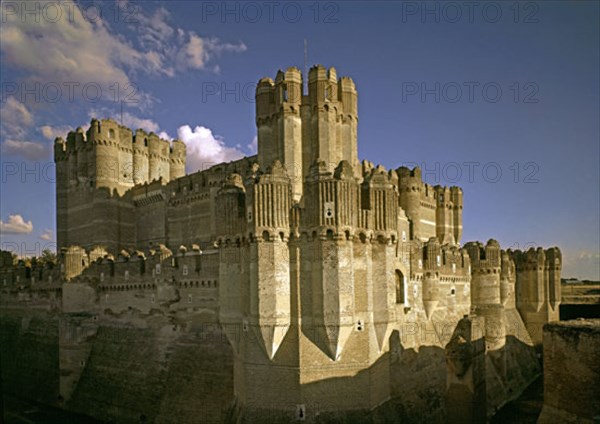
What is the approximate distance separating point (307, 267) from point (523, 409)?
77.8ft

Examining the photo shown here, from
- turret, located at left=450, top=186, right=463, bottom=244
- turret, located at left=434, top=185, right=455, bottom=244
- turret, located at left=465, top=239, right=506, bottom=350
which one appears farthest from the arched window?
turret, located at left=450, top=186, right=463, bottom=244


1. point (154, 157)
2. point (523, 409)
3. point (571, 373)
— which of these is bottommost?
point (523, 409)

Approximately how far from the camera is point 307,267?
Answer: 1716 cm

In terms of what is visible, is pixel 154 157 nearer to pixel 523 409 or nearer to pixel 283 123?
pixel 283 123

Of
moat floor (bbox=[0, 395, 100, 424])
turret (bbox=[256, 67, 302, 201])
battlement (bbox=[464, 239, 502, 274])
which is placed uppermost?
turret (bbox=[256, 67, 302, 201])

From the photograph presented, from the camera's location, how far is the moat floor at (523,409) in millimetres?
28734

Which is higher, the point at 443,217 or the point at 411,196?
the point at 411,196

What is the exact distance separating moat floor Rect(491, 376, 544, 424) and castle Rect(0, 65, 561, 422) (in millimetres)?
829

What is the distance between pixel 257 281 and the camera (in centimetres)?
1703

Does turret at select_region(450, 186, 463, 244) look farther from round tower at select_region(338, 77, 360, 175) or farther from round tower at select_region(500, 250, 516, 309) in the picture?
round tower at select_region(338, 77, 360, 175)

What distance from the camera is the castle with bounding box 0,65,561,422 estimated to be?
666 inches

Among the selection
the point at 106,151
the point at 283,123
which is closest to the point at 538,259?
the point at 283,123

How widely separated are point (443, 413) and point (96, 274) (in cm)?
2490

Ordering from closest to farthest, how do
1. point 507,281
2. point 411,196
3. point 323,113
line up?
1. point 323,113
2. point 507,281
3. point 411,196
